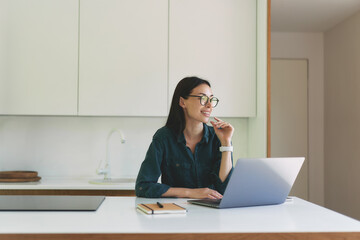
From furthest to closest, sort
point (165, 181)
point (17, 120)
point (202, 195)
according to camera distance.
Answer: point (17, 120) → point (165, 181) → point (202, 195)

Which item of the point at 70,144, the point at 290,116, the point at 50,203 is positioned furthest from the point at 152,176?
the point at 290,116

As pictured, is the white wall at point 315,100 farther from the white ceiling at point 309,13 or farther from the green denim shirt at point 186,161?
the green denim shirt at point 186,161

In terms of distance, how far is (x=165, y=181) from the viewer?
2395mm

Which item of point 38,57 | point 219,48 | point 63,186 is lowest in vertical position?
point 63,186

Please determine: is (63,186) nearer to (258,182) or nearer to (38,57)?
(38,57)

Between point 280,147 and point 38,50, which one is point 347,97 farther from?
point 38,50

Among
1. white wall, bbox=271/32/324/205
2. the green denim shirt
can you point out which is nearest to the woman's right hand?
the green denim shirt

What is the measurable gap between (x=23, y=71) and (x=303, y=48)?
3.64 metres

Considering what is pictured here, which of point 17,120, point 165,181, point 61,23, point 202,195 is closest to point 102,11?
point 61,23

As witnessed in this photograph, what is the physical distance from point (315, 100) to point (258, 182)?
4376 millimetres

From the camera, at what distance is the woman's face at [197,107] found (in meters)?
2.26

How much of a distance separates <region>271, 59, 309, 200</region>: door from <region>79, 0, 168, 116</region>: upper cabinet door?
256 cm

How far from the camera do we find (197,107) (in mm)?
2309

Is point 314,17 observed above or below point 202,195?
above
